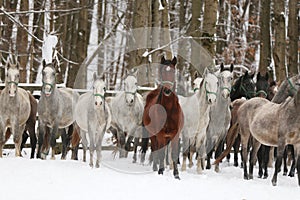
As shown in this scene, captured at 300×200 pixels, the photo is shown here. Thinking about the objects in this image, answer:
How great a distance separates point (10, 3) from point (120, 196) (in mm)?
18802

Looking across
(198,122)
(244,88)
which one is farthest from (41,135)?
(244,88)

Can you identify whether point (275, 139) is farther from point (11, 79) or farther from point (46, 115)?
point (11, 79)

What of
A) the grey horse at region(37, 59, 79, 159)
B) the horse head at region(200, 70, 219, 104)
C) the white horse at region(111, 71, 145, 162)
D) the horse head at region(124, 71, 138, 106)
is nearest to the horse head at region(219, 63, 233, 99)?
the horse head at region(200, 70, 219, 104)

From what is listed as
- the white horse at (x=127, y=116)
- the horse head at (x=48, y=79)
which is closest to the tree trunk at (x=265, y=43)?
the white horse at (x=127, y=116)

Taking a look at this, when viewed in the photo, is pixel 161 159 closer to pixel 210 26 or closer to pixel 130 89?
pixel 130 89

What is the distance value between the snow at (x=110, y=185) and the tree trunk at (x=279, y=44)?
734cm

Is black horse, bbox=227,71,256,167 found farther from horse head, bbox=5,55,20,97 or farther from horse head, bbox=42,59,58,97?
horse head, bbox=5,55,20,97

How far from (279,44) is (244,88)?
4.12m

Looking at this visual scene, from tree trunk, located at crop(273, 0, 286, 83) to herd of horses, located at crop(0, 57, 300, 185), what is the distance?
4.25 meters

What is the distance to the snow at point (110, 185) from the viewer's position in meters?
7.20

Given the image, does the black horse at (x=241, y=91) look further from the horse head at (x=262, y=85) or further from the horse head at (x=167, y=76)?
the horse head at (x=167, y=76)

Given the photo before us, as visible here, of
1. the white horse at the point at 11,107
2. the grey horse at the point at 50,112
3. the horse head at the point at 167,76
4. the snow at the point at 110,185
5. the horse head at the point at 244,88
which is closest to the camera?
the snow at the point at 110,185

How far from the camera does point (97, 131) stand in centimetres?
987

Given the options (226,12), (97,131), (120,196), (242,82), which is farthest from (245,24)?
(120,196)
